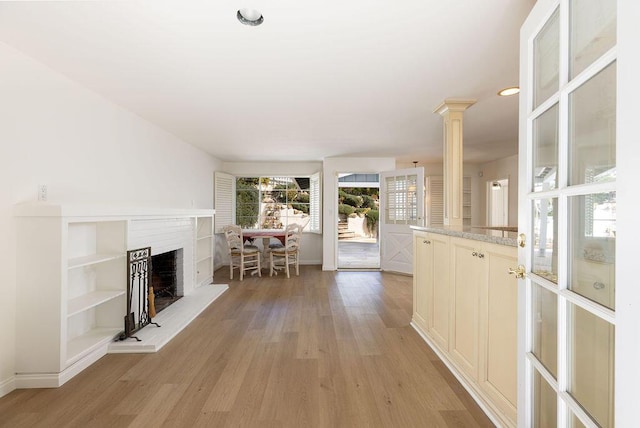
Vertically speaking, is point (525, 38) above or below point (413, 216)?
above

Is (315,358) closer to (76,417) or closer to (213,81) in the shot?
(76,417)

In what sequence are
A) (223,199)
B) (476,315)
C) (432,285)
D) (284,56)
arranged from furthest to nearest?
1. (223,199)
2. (432,285)
3. (284,56)
4. (476,315)

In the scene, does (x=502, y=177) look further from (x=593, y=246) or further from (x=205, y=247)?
(x=593, y=246)

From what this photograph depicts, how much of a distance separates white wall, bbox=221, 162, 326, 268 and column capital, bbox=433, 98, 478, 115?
12.0 ft

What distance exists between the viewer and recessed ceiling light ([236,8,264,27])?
165 centimetres

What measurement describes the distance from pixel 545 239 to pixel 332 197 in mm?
4920

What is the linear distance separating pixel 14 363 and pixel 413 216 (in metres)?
5.21

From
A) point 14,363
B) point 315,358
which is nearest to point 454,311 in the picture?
point 315,358

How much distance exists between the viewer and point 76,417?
5.57 feet

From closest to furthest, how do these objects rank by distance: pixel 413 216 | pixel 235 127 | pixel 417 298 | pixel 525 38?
1. pixel 525 38
2. pixel 417 298
3. pixel 235 127
4. pixel 413 216

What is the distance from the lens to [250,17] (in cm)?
170

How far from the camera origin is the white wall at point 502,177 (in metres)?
5.99

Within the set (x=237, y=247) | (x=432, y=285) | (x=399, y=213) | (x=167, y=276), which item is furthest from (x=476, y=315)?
(x=237, y=247)
